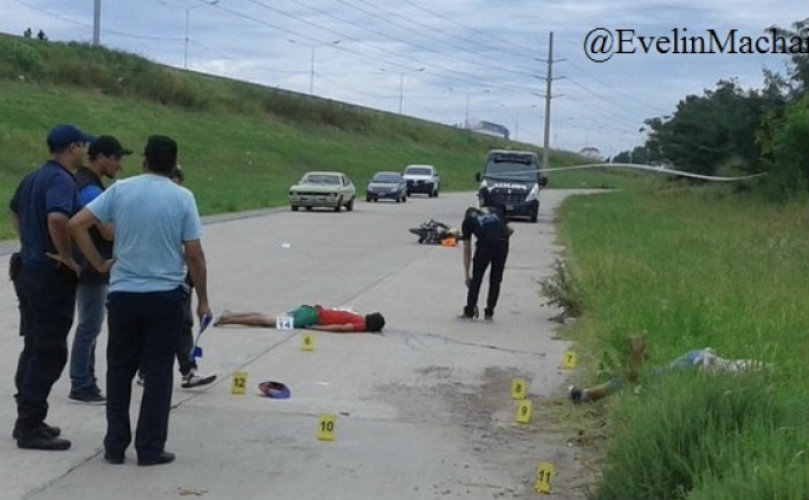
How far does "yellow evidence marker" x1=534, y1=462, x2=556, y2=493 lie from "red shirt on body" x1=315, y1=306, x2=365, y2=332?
713 centimetres

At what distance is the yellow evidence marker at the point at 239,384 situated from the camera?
11219 mm

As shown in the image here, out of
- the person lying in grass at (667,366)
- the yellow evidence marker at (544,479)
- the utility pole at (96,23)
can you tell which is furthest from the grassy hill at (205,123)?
the yellow evidence marker at (544,479)

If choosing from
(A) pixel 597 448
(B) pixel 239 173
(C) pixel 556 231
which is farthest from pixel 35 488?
(B) pixel 239 173

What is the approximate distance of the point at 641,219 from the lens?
38.4m

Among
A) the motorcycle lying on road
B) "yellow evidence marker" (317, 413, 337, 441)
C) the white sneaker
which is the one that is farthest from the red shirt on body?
the motorcycle lying on road

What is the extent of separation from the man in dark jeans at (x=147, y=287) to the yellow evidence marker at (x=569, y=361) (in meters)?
5.35

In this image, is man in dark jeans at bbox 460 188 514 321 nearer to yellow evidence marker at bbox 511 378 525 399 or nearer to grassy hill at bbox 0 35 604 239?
yellow evidence marker at bbox 511 378 525 399

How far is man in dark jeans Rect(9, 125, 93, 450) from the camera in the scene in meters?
8.95

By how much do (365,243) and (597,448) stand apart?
21.3m

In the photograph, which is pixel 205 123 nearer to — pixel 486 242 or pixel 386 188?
pixel 386 188

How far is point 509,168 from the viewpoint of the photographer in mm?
43469

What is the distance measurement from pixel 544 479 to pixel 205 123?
7749cm

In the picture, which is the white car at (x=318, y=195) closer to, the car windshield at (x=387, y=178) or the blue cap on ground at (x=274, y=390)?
the car windshield at (x=387, y=178)

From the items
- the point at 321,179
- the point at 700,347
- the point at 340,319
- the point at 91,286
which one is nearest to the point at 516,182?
the point at 321,179
